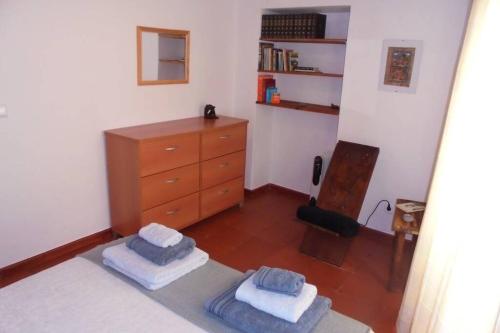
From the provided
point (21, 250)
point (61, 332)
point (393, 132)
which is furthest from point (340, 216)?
point (21, 250)

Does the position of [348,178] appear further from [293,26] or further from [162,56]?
[162,56]

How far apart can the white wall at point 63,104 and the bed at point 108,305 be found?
112 centimetres

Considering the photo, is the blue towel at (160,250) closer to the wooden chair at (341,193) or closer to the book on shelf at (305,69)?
the wooden chair at (341,193)

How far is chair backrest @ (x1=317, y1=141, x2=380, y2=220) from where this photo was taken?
317cm

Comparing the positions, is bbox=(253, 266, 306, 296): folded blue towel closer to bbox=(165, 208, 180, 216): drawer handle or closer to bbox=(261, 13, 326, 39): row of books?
bbox=(165, 208, 180, 216): drawer handle

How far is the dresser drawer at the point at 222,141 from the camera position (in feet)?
11.0

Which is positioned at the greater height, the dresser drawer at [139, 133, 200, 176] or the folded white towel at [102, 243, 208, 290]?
the dresser drawer at [139, 133, 200, 176]

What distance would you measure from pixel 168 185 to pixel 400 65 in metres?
2.14

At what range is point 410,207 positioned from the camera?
2850mm

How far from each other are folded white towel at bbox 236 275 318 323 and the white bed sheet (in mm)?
236

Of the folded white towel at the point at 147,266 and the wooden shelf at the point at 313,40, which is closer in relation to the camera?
the folded white towel at the point at 147,266

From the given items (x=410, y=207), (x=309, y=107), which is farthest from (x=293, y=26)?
(x=410, y=207)

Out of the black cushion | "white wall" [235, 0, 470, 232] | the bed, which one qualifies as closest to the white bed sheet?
the bed

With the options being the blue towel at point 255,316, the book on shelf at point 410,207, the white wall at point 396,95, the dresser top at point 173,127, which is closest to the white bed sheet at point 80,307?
the blue towel at point 255,316
